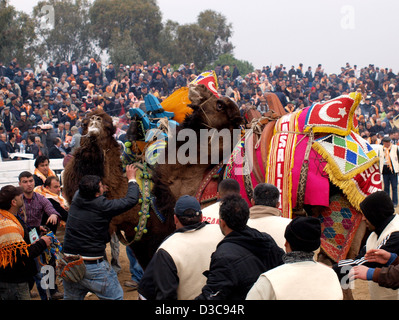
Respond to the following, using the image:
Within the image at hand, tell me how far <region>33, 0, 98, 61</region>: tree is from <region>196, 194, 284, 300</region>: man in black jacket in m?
33.2

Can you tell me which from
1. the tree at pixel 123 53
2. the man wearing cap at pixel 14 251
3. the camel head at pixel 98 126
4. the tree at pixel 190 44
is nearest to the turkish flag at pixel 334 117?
the camel head at pixel 98 126

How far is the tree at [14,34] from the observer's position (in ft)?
85.5

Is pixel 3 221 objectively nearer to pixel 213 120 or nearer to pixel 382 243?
pixel 213 120

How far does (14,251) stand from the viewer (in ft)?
16.9

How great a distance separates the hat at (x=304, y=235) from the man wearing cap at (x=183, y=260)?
0.81 meters

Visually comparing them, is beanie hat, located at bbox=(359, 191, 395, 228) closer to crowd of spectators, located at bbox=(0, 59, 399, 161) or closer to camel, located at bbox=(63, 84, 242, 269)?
camel, located at bbox=(63, 84, 242, 269)

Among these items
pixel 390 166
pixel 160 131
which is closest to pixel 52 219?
pixel 160 131

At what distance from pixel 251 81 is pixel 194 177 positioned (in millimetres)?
21839

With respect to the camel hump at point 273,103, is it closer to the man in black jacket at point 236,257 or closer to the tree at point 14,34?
the man in black jacket at point 236,257

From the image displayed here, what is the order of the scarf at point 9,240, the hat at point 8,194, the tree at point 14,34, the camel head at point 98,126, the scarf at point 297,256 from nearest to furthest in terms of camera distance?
the scarf at point 297,256, the scarf at point 9,240, the hat at point 8,194, the camel head at point 98,126, the tree at point 14,34

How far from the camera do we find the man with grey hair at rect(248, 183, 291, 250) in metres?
4.02

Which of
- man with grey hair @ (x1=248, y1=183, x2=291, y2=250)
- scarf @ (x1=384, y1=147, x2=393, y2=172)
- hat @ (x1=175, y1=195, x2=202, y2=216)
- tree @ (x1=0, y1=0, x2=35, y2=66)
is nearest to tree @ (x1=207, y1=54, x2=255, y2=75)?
tree @ (x1=0, y1=0, x2=35, y2=66)

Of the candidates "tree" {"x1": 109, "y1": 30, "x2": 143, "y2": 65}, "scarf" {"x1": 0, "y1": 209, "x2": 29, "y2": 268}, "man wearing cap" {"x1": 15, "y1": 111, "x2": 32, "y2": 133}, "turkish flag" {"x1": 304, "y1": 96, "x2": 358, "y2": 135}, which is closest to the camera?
"scarf" {"x1": 0, "y1": 209, "x2": 29, "y2": 268}

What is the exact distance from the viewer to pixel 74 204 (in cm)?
491
